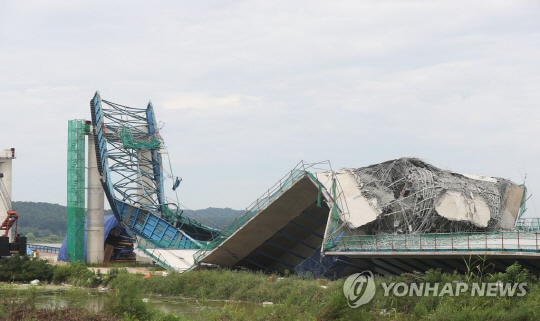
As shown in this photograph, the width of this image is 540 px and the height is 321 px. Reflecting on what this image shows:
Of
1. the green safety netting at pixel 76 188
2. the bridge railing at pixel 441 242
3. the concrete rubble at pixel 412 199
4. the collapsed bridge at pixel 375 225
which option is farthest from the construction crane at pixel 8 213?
the bridge railing at pixel 441 242

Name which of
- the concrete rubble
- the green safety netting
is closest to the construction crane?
the green safety netting

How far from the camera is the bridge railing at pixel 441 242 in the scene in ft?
78.8

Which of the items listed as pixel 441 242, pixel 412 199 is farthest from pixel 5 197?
pixel 441 242

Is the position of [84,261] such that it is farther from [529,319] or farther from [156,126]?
[529,319]

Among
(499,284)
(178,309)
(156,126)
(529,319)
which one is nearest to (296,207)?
(178,309)

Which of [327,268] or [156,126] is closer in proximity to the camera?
[327,268]

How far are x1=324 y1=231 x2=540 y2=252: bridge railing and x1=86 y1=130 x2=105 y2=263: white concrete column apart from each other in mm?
21171

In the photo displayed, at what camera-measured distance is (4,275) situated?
117 ft

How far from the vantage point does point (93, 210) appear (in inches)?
1818

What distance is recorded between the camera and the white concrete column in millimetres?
46125

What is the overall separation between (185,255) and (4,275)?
29.2 ft

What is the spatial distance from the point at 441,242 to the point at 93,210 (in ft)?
85.5

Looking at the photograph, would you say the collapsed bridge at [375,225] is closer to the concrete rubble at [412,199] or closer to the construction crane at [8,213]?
the concrete rubble at [412,199]

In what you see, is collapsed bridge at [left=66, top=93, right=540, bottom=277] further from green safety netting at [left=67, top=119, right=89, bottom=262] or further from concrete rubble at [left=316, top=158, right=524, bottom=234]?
green safety netting at [left=67, top=119, right=89, bottom=262]
